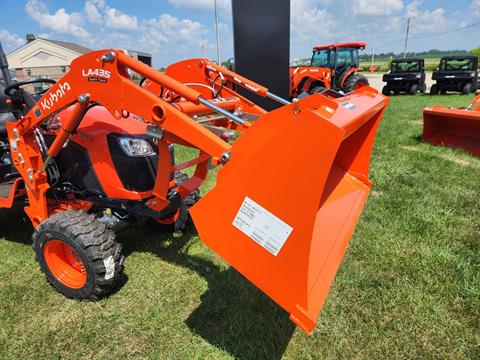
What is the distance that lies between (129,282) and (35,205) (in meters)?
1.08

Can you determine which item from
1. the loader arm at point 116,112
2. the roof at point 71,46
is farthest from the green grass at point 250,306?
the roof at point 71,46

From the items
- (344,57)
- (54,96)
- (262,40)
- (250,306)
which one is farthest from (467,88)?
(54,96)

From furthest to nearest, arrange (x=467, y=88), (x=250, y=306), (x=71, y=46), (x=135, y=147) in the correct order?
(x=71, y=46) < (x=467, y=88) < (x=135, y=147) < (x=250, y=306)

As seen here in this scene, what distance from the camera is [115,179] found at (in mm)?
2814

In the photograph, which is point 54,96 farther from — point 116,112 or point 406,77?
point 406,77

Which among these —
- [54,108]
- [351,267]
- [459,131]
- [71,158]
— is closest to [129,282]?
[71,158]

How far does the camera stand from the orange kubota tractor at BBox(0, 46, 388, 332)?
1634mm

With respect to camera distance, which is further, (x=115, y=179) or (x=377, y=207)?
(x=377, y=207)

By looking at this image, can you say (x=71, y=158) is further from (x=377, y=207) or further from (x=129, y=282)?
(x=377, y=207)

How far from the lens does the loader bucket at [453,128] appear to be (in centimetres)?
588

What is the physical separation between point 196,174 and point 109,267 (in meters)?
1.08

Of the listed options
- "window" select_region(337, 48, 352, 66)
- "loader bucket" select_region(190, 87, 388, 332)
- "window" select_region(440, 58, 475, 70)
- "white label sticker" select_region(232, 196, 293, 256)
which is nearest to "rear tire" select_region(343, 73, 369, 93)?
"window" select_region(337, 48, 352, 66)

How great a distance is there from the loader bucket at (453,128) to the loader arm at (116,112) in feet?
15.6

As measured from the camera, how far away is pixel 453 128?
659 centimetres
